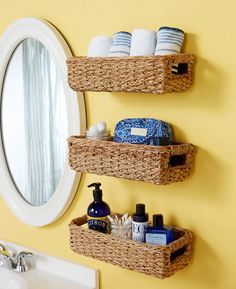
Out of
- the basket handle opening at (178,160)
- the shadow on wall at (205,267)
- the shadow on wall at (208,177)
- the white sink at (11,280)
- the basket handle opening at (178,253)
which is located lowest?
the white sink at (11,280)

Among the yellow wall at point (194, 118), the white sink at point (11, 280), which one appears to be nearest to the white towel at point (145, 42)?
the yellow wall at point (194, 118)

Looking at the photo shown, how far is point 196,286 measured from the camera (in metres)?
1.52

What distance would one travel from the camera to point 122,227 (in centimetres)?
153

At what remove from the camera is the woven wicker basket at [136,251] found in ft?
4.61

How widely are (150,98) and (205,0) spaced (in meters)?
0.32

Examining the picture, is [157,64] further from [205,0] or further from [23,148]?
[23,148]

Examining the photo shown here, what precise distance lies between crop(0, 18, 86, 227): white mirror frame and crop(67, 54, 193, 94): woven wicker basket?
9.0 inches

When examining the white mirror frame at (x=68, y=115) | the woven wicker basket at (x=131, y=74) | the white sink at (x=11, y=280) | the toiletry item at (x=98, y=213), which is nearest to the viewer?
the woven wicker basket at (x=131, y=74)

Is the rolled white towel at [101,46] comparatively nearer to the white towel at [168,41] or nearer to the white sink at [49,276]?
the white towel at [168,41]

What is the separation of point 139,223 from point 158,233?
7cm

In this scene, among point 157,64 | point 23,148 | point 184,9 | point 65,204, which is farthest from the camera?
point 23,148

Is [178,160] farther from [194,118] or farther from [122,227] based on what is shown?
[122,227]

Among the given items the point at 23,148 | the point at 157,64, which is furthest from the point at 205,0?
the point at 23,148

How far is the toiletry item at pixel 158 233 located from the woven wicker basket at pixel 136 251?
0.02 m
